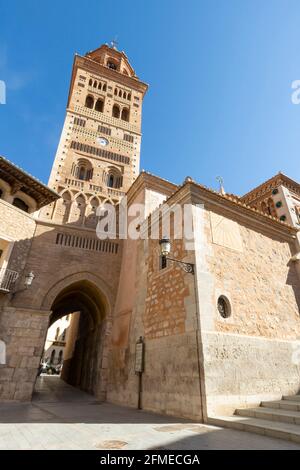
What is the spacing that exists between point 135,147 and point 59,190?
7.06 meters

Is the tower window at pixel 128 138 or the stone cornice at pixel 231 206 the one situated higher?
the tower window at pixel 128 138

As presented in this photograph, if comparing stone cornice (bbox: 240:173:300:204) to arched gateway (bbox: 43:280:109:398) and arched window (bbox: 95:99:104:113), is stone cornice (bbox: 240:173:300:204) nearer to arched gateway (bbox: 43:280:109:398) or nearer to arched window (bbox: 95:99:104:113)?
arched gateway (bbox: 43:280:109:398)

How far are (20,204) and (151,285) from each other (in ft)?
26.5

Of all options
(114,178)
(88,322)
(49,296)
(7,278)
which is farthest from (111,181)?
(88,322)

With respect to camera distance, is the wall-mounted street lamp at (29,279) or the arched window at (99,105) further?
the arched window at (99,105)

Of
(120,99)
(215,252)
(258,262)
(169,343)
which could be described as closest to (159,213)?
(215,252)

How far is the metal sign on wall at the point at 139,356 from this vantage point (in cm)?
820

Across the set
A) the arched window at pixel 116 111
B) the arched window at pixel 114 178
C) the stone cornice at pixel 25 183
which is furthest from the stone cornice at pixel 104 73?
the stone cornice at pixel 25 183

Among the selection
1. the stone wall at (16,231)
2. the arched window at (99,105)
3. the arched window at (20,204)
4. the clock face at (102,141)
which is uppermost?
the arched window at (99,105)

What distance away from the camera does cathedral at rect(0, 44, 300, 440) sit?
665 cm

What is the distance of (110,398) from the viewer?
33.7 feet

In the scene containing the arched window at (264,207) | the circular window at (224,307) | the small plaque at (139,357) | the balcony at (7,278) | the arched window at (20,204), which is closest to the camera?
the circular window at (224,307)

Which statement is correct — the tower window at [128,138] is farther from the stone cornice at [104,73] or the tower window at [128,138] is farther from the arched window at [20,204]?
the arched window at [20,204]

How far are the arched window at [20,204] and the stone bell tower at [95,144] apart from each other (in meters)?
0.85
